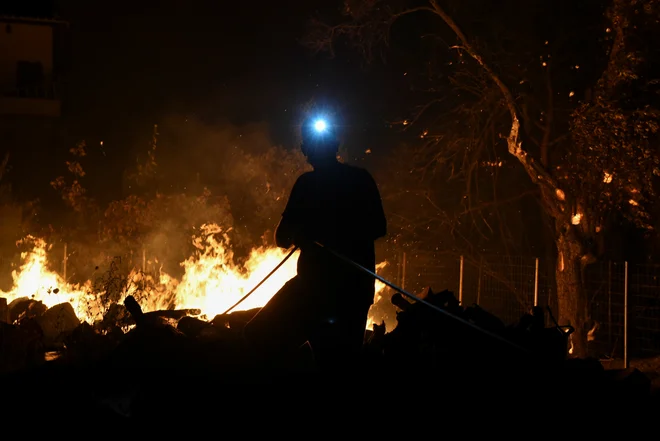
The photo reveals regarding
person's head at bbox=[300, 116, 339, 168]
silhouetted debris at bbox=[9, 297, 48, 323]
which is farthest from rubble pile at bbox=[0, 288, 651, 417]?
silhouetted debris at bbox=[9, 297, 48, 323]

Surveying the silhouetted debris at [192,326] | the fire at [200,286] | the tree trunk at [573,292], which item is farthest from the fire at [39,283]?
the tree trunk at [573,292]

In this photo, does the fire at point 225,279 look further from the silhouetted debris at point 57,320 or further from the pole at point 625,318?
the pole at point 625,318

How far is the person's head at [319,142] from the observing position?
458cm

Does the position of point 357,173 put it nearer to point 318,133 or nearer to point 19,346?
point 318,133

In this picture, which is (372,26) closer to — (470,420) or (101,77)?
(470,420)

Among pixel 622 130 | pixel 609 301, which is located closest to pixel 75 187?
pixel 609 301

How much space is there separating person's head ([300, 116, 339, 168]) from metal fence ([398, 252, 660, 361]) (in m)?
6.60

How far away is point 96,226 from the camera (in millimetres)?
16734

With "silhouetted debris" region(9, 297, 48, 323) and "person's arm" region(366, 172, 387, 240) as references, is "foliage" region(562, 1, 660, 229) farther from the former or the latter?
"silhouetted debris" region(9, 297, 48, 323)

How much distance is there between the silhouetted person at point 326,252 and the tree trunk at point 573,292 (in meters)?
6.92

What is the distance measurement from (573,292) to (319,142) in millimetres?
7380

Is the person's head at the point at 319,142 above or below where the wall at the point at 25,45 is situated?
below

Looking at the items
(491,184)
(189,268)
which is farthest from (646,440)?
(491,184)

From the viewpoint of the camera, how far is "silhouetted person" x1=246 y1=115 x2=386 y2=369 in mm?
4523
